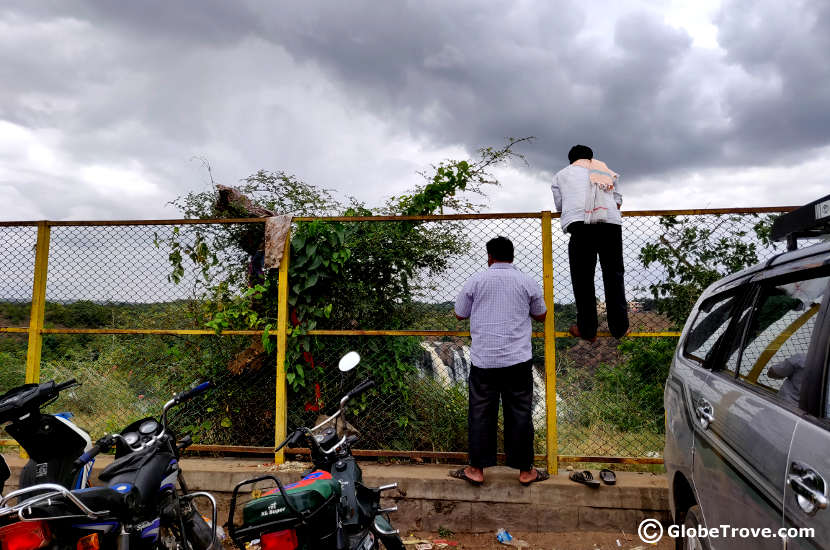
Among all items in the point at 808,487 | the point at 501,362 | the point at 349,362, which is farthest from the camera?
the point at 501,362

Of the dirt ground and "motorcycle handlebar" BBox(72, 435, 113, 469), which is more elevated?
"motorcycle handlebar" BBox(72, 435, 113, 469)

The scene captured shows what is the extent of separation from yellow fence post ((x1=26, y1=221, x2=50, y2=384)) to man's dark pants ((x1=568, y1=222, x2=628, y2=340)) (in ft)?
14.7

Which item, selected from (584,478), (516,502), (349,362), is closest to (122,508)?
(349,362)

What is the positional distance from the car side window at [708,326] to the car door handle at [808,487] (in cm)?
105

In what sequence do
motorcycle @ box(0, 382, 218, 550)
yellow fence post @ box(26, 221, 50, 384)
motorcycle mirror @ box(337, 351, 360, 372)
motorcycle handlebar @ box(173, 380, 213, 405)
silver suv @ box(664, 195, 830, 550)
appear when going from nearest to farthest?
silver suv @ box(664, 195, 830, 550) < motorcycle @ box(0, 382, 218, 550) < motorcycle mirror @ box(337, 351, 360, 372) < motorcycle handlebar @ box(173, 380, 213, 405) < yellow fence post @ box(26, 221, 50, 384)

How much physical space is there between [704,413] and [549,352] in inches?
73.4

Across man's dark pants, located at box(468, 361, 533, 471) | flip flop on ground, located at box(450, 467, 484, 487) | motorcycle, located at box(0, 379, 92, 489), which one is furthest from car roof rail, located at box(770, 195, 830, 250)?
motorcycle, located at box(0, 379, 92, 489)

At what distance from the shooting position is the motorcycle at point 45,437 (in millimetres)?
2812

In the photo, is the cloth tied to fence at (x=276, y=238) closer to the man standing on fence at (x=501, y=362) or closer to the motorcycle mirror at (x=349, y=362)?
the man standing on fence at (x=501, y=362)

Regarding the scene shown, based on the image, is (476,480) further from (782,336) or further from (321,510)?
(782,336)

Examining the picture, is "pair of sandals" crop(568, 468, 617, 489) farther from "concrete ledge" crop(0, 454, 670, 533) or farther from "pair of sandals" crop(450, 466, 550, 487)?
"pair of sandals" crop(450, 466, 550, 487)

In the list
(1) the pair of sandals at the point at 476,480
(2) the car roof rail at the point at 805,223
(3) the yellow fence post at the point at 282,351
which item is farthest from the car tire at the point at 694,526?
(3) the yellow fence post at the point at 282,351

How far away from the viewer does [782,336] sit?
196 centimetres

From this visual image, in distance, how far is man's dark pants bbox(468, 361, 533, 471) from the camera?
3719 mm
